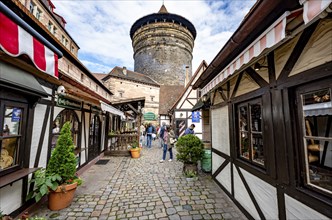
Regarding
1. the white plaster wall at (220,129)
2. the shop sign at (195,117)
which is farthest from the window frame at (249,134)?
the shop sign at (195,117)

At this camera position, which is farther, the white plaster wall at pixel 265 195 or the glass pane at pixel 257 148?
the glass pane at pixel 257 148

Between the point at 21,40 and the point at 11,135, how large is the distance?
2.05 meters

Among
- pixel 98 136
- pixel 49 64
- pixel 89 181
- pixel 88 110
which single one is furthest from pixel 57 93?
pixel 98 136

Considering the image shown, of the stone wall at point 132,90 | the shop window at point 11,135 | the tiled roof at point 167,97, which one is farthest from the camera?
the stone wall at point 132,90

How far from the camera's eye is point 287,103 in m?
2.04

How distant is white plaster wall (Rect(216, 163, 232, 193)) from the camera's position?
3.75 m

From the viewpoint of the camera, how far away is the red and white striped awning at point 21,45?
1.53m

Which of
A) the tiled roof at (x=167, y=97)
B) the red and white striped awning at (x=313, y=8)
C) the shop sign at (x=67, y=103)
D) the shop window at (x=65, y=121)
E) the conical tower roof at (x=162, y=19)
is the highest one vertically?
the conical tower roof at (x=162, y=19)

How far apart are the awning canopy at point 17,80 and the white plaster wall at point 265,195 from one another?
423 cm

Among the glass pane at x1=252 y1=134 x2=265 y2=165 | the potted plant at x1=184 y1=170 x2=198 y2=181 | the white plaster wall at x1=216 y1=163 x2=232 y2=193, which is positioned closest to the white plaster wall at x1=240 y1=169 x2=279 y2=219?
the glass pane at x1=252 y1=134 x2=265 y2=165

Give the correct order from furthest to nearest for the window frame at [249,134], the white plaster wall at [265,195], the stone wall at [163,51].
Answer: the stone wall at [163,51], the window frame at [249,134], the white plaster wall at [265,195]

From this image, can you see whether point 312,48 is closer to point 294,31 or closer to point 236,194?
point 294,31

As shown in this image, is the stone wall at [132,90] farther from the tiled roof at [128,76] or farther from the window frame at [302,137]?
the window frame at [302,137]

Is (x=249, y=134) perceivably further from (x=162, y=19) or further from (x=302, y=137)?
(x=162, y=19)
